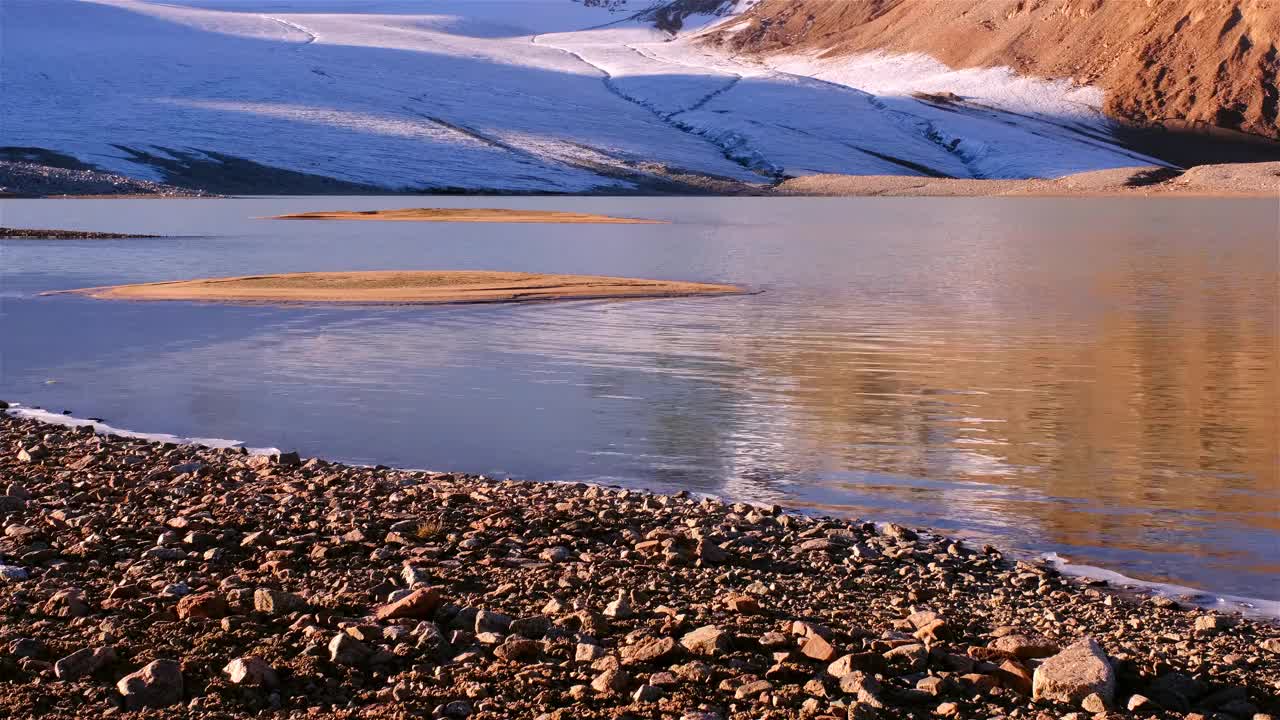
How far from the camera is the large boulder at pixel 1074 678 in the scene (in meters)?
5.88

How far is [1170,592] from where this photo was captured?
309 inches

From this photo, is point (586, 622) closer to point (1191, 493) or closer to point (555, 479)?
point (555, 479)

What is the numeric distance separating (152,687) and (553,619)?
6.15 ft

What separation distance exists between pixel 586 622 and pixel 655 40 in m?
193

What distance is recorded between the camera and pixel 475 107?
125188mm

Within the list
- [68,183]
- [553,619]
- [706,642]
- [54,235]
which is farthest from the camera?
[68,183]

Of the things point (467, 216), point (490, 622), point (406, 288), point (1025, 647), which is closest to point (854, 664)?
point (1025, 647)

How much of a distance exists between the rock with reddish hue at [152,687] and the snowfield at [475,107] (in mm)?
94839

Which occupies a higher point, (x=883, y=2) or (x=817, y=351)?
(x=883, y=2)

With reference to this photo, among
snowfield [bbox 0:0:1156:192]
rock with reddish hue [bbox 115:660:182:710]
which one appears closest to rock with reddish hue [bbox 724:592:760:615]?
rock with reddish hue [bbox 115:660:182:710]

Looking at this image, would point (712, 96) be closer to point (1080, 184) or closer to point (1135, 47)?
point (1080, 184)

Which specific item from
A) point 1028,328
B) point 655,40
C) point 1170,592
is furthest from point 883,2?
point 1170,592

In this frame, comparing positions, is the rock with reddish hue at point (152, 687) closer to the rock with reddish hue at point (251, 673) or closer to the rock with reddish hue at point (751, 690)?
the rock with reddish hue at point (251, 673)

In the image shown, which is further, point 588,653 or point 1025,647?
point 1025,647
